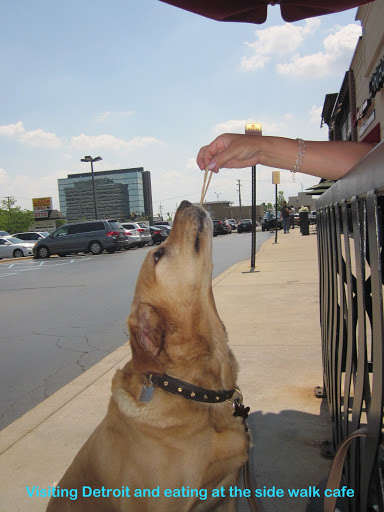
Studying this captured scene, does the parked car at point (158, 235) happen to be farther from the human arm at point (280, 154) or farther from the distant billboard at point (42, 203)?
the distant billboard at point (42, 203)

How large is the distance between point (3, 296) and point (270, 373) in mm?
8736

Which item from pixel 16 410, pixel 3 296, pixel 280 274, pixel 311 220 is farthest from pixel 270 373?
pixel 311 220

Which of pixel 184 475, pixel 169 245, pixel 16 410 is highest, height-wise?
pixel 169 245

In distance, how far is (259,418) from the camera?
3.17 meters

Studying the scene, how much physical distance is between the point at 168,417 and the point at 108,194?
103 metres

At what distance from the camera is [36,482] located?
2586 mm

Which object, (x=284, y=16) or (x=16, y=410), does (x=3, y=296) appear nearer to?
(x=16, y=410)

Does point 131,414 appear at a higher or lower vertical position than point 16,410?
higher

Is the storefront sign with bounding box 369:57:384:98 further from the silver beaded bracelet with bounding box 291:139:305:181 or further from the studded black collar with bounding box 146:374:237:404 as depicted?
the studded black collar with bounding box 146:374:237:404

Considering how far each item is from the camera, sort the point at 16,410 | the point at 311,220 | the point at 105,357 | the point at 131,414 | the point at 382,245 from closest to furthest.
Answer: the point at 382,245, the point at 131,414, the point at 16,410, the point at 105,357, the point at 311,220

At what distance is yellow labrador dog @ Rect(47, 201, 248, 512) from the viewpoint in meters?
1.91

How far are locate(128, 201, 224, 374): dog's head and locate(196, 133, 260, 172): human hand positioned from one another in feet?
1.13

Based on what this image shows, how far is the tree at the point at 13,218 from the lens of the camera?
250 ft

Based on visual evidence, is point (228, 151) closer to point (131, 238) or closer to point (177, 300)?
point (177, 300)
